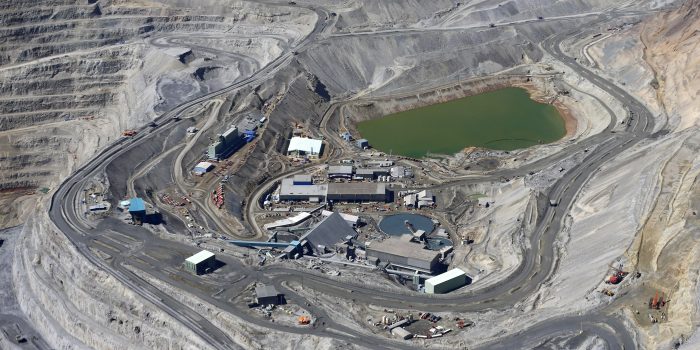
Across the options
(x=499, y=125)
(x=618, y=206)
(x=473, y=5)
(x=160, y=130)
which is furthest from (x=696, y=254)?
(x=473, y=5)

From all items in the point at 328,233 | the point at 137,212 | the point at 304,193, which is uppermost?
the point at 137,212

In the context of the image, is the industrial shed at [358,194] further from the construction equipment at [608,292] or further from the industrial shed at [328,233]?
the construction equipment at [608,292]

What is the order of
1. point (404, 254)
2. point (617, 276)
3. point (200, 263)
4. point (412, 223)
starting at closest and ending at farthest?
point (617, 276) < point (200, 263) < point (404, 254) < point (412, 223)

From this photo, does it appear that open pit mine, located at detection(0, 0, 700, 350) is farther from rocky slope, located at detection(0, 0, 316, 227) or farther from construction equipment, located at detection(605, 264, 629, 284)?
rocky slope, located at detection(0, 0, 316, 227)

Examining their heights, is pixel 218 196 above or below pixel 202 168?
below

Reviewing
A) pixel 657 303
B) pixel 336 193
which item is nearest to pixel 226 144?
pixel 336 193

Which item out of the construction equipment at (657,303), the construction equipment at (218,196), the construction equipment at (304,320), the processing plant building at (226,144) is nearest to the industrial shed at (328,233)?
the construction equipment at (218,196)

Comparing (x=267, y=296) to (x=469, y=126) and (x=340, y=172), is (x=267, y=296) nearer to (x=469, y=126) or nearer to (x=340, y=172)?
(x=340, y=172)

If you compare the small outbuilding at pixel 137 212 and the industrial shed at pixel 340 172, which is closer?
the small outbuilding at pixel 137 212
